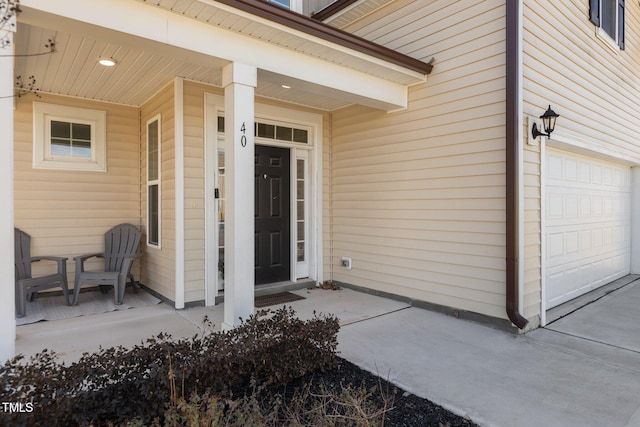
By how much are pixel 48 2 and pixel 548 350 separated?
4518 millimetres

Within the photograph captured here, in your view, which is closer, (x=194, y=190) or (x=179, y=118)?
(x=179, y=118)

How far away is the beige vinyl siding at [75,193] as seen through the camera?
4617 mm

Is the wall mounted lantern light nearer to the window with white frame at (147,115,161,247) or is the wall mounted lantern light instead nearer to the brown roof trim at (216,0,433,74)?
the brown roof trim at (216,0,433,74)

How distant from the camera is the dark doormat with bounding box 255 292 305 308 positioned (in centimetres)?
453

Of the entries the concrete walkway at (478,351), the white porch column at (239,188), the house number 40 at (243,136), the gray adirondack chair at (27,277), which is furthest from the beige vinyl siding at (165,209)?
the house number 40 at (243,136)

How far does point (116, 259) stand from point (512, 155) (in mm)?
4871

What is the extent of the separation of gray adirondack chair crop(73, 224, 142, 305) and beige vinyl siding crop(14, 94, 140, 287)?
0.21 meters

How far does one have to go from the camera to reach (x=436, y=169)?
423 cm

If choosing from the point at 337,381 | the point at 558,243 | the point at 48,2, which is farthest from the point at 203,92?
the point at 558,243

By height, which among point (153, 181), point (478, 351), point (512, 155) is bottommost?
point (478, 351)

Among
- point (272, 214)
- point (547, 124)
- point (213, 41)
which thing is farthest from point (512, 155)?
point (272, 214)

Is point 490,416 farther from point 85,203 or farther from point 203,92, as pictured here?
point 85,203

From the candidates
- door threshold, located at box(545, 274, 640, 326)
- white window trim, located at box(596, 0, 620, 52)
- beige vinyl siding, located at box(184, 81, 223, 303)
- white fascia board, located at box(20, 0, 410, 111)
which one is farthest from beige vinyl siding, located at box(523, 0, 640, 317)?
beige vinyl siding, located at box(184, 81, 223, 303)

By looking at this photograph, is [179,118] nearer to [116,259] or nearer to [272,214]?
[272,214]
